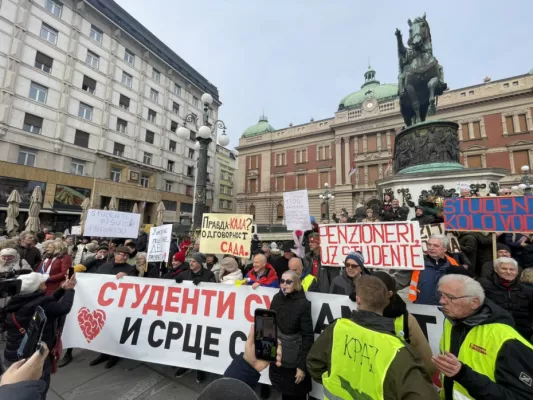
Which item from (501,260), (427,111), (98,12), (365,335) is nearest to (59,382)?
(365,335)

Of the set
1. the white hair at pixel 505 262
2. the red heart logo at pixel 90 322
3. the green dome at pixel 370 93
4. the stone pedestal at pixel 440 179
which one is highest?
the green dome at pixel 370 93

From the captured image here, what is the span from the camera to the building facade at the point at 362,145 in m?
27.9

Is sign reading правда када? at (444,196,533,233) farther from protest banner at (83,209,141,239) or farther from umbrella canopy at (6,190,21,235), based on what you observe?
umbrella canopy at (6,190,21,235)

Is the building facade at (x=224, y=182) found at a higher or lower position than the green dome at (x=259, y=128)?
lower

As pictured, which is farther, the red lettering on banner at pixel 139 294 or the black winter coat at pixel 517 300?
the red lettering on banner at pixel 139 294

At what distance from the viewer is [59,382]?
9.94ft

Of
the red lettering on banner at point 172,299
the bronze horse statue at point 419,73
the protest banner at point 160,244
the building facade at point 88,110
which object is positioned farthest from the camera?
the building facade at point 88,110

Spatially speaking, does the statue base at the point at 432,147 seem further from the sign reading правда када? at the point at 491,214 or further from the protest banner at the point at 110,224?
the protest banner at the point at 110,224

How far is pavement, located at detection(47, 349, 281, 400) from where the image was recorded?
2.79 meters

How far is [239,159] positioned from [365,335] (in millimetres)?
45626

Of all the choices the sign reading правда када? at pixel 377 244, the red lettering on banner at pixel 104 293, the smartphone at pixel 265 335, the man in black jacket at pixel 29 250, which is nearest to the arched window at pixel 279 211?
the man in black jacket at pixel 29 250

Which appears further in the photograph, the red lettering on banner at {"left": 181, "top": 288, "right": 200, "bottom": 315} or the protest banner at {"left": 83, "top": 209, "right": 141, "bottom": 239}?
the protest banner at {"left": 83, "top": 209, "right": 141, "bottom": 239}

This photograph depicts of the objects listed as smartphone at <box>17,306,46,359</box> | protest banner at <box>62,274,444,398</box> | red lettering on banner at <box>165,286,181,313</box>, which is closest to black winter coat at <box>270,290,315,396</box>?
protest banner at <box>62,274,444,398</box>

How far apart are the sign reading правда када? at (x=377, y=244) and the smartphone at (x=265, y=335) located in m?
2.27
